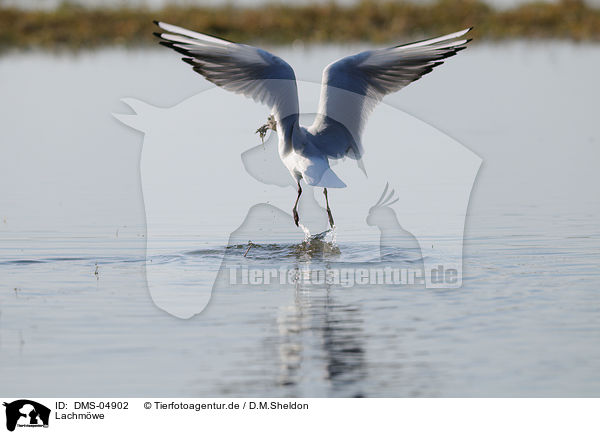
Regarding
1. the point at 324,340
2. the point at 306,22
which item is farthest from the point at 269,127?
the point at 306,22

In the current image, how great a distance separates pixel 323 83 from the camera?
9.03 m

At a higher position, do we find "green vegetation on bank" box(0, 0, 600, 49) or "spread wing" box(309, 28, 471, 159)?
"green vegetation on bank" box(0, 0, 600, 49)

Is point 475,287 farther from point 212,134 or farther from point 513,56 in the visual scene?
point 513,56

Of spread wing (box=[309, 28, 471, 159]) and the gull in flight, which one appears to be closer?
the gull in flight

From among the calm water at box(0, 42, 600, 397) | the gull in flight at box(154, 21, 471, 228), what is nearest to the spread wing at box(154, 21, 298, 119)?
the gull in flight at box(154, 21, 471, 228)

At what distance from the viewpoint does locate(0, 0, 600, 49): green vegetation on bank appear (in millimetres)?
27703

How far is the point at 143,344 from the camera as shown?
22.1 ft
